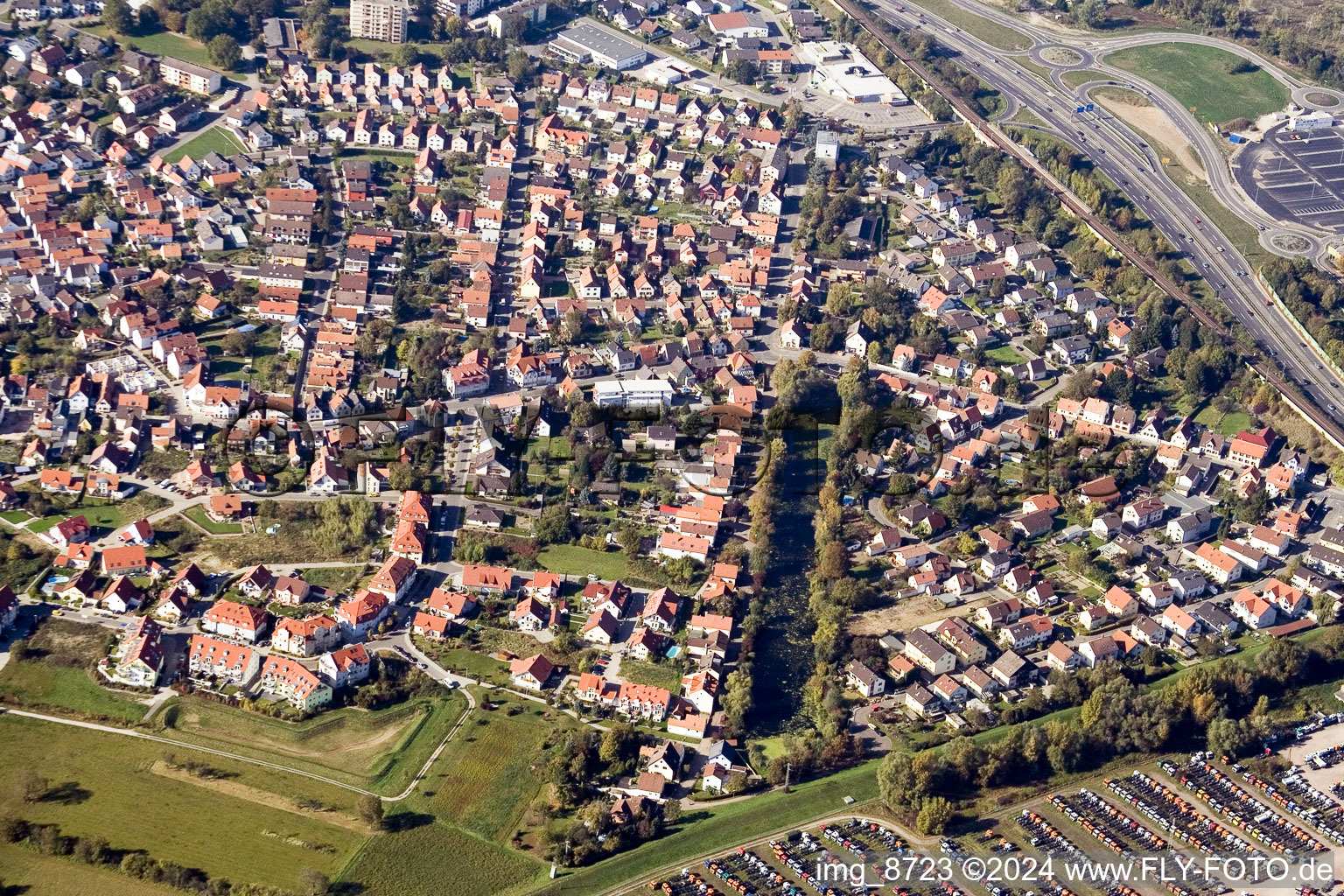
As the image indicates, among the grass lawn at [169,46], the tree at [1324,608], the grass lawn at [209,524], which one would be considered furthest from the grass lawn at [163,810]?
the grass lawn at [169,46]

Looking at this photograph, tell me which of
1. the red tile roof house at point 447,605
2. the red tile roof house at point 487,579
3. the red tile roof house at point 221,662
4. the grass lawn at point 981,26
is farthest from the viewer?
the grass lawn at point 981,26

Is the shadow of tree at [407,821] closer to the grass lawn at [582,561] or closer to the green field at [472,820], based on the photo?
the green field at [472,820]

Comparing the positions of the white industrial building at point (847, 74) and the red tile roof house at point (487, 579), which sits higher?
the white industrial building at point (847, 74)

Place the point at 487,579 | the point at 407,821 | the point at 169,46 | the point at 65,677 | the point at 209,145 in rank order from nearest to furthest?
1. the point at 407,821
2. the point at 65,677
3. the point at 487,579
4. the point at 209,145
5. the point at 169,46

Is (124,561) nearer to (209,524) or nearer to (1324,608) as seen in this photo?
(209,524)

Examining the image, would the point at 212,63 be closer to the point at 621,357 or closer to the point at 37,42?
the point at 37,42

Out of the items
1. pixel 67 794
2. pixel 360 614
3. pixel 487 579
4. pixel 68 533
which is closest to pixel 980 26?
pixel 487 579

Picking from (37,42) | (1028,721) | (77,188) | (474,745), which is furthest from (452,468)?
(37,42)
